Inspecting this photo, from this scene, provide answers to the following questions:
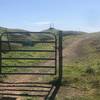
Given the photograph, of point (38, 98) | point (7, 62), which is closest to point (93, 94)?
point (38, 98)

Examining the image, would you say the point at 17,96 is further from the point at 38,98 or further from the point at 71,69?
the point at 71,69

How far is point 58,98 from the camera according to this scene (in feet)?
36.8

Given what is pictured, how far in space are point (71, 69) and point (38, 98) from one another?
5.71 m

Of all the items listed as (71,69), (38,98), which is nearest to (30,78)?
(71,69)

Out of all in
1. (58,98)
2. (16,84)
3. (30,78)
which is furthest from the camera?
(30,78)

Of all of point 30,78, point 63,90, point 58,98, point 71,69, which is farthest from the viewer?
point 71,69

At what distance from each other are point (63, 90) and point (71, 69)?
4538 mm

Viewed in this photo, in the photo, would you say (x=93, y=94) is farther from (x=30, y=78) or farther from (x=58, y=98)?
(x=30, y=78)

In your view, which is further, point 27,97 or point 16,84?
point 16,84

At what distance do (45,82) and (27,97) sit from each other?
2.36 meters

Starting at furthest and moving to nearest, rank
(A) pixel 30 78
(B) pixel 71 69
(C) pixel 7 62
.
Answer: (C) pixel 7 62 < (B) pixel 71 69 < (A) pixel 30 78

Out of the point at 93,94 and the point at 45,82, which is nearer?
the point at 93,94

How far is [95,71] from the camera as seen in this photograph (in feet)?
Result: 50.6

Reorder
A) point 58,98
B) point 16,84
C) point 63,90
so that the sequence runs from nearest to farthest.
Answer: point 58,98
point 63,90
point 16,84
